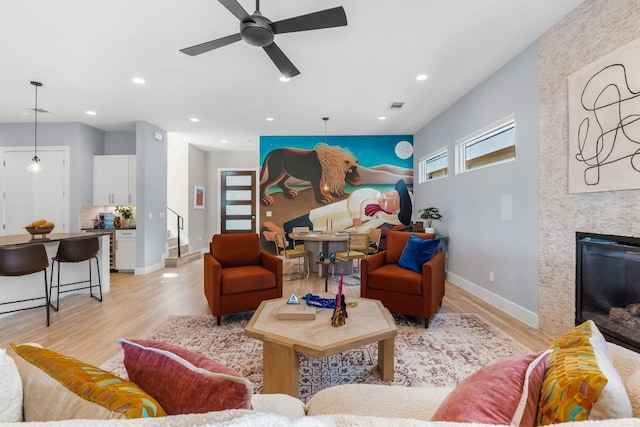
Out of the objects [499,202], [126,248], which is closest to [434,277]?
[499,202]

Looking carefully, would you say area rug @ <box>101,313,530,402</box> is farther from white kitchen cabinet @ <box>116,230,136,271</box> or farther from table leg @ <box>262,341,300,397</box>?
white kitchen cabinet @ <box>116,230,136,271</box>

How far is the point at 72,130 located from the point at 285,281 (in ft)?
16.6

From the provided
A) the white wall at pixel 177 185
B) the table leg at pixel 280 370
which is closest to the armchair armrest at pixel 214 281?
the table leg at pixel 280 370

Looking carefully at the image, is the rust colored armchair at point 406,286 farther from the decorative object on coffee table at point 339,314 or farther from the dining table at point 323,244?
the dining table at point 323,244

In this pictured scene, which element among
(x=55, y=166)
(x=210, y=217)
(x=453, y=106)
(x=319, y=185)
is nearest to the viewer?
(x=453, y=106)

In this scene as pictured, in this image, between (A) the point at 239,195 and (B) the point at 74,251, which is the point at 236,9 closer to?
(B) the point at 74,251

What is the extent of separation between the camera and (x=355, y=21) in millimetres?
2561

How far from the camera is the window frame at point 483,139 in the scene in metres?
3.37

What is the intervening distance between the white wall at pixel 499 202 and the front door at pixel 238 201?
17.4 feet

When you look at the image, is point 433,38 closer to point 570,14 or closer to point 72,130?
point 570,14

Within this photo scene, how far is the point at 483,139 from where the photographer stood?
4023 mm

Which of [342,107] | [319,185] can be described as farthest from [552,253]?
[319,185]

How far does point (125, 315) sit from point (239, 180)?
17.8ft

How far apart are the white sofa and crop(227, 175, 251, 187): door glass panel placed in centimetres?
753
